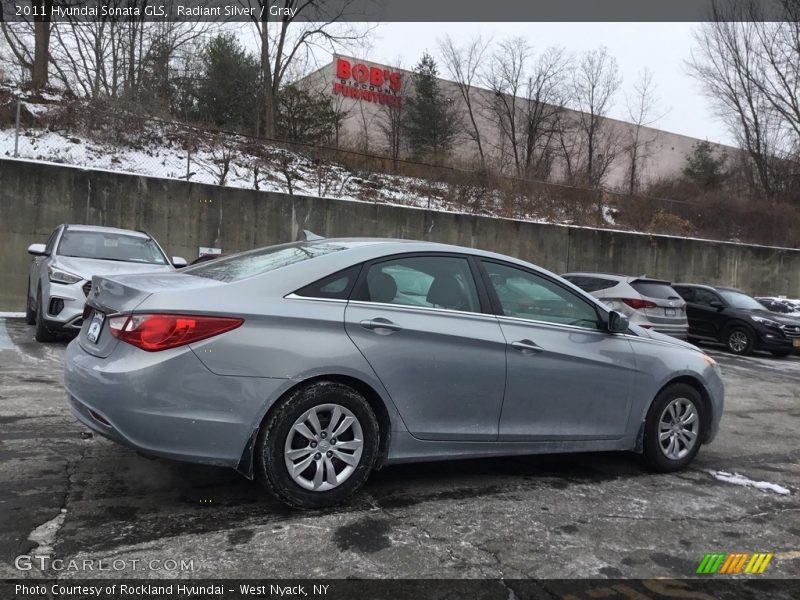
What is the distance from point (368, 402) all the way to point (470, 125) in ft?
110

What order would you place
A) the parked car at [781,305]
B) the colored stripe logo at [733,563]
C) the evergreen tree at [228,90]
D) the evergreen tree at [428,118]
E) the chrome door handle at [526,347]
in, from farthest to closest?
the evergreen tree at [428,118]
the evergreen tree at [228,90]
the parked car at [781,305]
the chrome door handle at [526,347]
the colored stripe logo at [733,563]

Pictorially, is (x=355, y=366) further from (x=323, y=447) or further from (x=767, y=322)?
(x=767, y=322)

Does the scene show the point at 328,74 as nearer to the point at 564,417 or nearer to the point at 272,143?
the point at 272,143

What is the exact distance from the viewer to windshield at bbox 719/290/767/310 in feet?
49.8

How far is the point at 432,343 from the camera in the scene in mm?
4082

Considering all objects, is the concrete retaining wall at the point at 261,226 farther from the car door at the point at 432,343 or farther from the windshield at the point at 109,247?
the car door at the point at 432,343

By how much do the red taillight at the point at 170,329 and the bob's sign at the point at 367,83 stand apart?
31296 mm

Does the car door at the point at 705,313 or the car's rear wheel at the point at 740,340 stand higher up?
the car door at the point at 705,313

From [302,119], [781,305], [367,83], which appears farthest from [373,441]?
[367,83]

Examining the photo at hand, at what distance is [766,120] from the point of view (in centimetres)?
3294

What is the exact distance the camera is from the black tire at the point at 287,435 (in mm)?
3615

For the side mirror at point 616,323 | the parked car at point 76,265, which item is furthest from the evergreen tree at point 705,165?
the side mirror at point 616,323

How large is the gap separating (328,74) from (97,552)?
3283cm

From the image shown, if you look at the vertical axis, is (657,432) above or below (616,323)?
below
